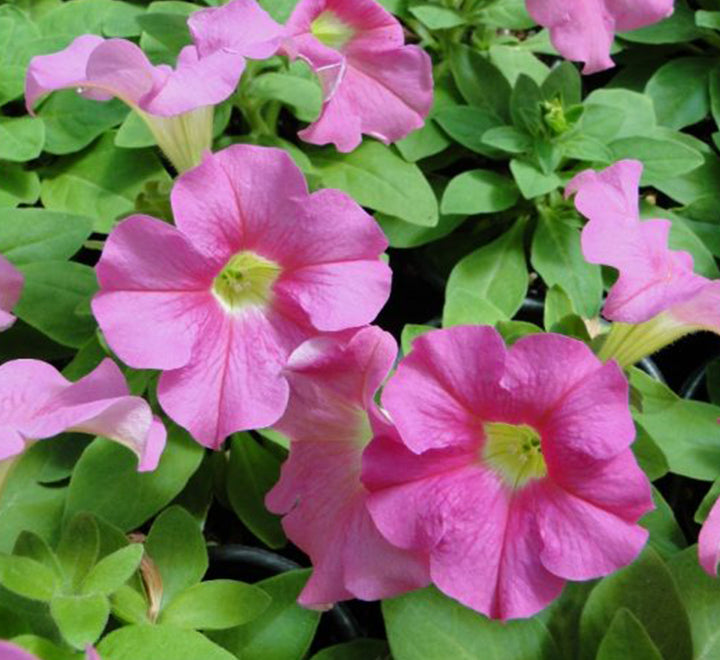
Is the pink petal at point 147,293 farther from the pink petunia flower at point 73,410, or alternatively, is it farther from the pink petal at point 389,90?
the pink petal at point 389,90

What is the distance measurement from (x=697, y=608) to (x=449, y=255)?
1.89 feet

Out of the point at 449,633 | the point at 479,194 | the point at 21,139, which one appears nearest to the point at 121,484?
the point at 449,633

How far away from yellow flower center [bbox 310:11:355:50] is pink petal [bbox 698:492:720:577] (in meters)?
0.58

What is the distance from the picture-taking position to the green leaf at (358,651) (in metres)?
0.83

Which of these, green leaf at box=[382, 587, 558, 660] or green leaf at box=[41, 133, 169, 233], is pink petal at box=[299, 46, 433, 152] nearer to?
green leaf at box=[41, 133, 169, 233]

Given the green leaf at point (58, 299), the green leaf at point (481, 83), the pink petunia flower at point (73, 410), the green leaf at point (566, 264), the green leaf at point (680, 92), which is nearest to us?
the pink petunia flower at point (73, 410)

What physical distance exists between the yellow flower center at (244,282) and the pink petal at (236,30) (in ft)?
0.57

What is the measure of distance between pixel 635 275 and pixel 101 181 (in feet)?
2.08

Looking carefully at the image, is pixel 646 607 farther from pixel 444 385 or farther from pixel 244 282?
pixel 244 282

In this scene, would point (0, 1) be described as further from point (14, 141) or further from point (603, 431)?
point (603, 431)

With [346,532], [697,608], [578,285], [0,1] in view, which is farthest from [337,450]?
[0,1]

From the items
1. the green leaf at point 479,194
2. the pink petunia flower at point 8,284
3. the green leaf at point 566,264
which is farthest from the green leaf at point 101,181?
the green leaf at point 566,264

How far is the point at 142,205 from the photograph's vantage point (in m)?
0.94

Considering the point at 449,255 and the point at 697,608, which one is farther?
the point at 449,255
